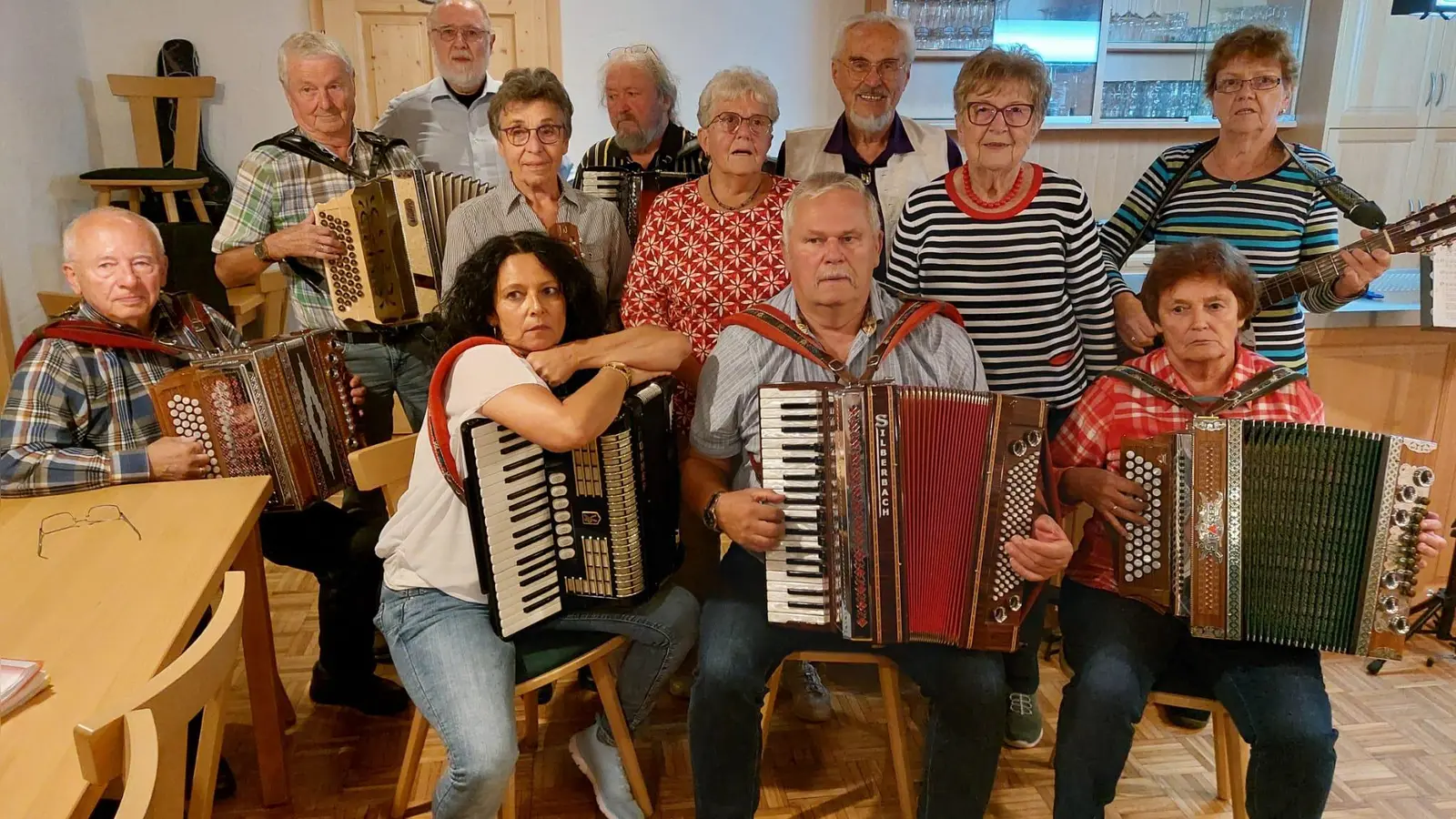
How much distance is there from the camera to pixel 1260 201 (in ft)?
7.25

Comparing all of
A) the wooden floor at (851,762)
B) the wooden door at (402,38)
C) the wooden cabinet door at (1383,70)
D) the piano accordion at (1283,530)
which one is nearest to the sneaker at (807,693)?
the wooden floor at (851,762)

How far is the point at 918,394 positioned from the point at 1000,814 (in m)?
1.01

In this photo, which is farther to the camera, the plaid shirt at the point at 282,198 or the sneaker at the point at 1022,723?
the plaid shirt at the point at 282,198

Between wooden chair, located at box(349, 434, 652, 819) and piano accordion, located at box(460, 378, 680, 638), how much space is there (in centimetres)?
7

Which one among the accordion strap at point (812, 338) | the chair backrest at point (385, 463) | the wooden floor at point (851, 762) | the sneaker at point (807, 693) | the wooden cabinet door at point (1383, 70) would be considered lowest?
the wooden floor at point (851, 762)

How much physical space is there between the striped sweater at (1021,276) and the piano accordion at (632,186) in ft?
2.33

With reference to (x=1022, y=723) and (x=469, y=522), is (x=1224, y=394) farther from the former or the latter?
(x=469, y=522)

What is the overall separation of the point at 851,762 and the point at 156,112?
4.33 metres

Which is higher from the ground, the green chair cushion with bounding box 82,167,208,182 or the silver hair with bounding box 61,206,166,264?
the green chair cushion with bounding box 82,167,208,182

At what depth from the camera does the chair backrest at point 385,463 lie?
1.86 meters

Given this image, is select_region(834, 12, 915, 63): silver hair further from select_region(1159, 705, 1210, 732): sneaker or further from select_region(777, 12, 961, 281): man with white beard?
select_region(1159, 705, 1210, 732): sneaker

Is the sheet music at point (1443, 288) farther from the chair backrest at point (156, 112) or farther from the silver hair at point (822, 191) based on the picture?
the chair backrest at point (156, 112)

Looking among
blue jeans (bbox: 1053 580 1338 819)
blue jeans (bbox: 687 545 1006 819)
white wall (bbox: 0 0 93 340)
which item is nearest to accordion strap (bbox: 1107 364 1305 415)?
blue jeans (bbox: 1053 580 1338 819)

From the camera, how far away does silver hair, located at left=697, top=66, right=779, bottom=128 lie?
81.9 inches
